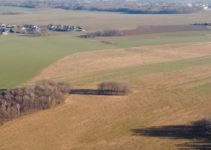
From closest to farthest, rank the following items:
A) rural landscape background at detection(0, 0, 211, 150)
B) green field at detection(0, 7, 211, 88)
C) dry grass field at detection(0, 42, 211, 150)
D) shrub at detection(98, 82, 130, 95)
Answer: dry grass field at detection(0, 42, 211, 150), rural landscape background at detection(0, 0, 211, 150), shrub at detection(98, 82, 130, 95), green field at detection(0, 7, 211, 88)

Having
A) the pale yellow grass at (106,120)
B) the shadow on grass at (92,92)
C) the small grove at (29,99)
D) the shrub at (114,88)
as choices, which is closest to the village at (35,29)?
the shadow on grass at (92,92)

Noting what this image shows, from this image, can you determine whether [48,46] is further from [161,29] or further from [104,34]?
[161,29]

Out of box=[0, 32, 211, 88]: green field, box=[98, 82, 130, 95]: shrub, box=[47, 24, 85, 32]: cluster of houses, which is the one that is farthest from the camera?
box=[47, 24, 85, 32]: cluster of houses

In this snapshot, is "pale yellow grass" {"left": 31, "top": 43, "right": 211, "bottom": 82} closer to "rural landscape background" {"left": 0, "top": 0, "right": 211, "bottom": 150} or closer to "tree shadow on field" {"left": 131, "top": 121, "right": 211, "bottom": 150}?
"rural landscape background" {"left": 0, "top": 0, "right": 211, "bottom": 150}

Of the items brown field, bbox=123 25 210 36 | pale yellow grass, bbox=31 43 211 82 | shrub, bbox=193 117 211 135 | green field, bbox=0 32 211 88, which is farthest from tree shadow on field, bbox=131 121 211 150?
brown field, bbox=123 25 210 36

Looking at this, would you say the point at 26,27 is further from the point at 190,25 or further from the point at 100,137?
the point at 100,137

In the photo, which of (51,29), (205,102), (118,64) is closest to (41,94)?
(205,102)

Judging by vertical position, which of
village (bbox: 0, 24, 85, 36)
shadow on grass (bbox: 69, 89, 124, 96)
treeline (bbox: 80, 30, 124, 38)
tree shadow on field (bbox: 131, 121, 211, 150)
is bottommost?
village (bbox: 0, 24, 85, 36)

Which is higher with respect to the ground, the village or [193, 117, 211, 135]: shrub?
[193, 117, 211, 135]: shrub
